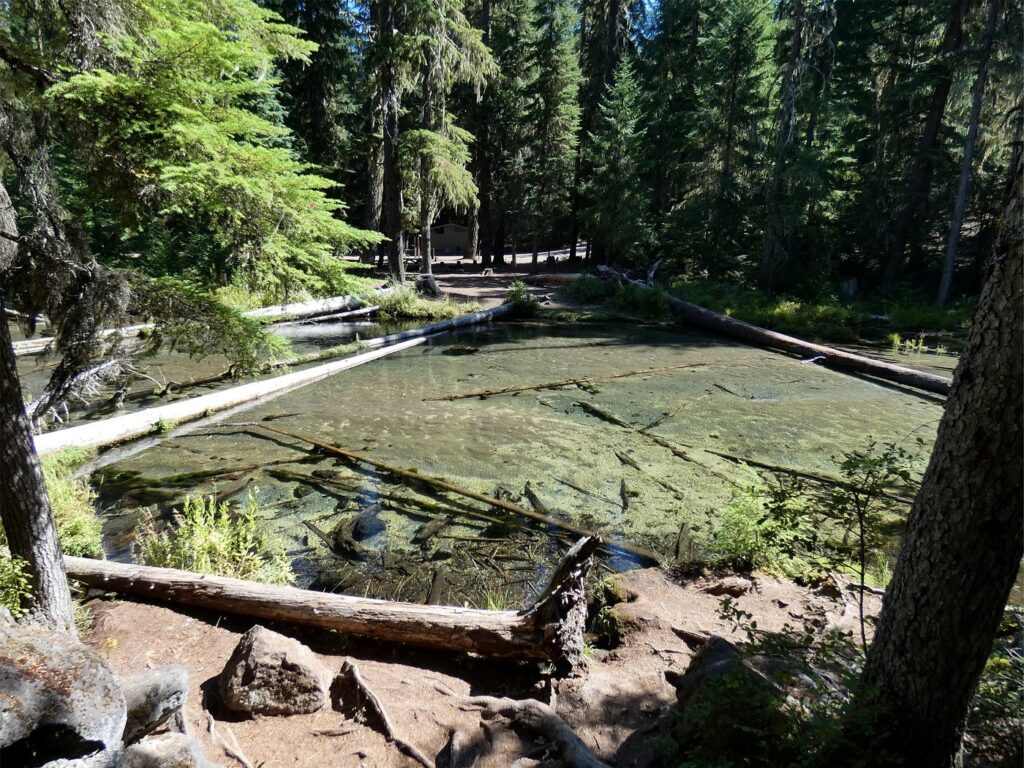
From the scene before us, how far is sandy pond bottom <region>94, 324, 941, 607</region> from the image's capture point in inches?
245

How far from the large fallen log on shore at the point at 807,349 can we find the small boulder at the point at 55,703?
11.1 m

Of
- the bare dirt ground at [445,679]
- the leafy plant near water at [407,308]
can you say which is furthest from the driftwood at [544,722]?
the leafy plant near water at [407,308]

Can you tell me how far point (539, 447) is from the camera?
31.3ft

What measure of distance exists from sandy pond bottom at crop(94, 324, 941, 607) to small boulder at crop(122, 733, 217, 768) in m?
2.63

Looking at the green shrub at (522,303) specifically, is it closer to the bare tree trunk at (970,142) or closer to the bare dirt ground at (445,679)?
the bare tree trunk at (970,142)

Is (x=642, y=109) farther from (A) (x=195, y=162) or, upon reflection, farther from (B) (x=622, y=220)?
(A) (x=195, y=162)

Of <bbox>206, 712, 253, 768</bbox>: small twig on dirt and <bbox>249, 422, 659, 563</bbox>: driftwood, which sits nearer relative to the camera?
<bbox>206, 712, 253, 768</bbox>: small twig on dirt

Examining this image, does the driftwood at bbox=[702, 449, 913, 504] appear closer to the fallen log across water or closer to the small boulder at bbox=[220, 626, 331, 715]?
the fallen log across water

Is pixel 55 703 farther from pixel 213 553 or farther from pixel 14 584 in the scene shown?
A: pixel 213 553

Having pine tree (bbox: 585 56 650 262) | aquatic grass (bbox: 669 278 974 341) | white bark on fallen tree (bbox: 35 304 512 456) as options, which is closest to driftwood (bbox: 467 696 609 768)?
white bark on fallen tree (bbox: 35 304 512 456)

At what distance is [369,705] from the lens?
3803 mm

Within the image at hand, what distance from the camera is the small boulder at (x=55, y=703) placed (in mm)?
2094

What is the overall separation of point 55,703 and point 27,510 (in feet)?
6.87

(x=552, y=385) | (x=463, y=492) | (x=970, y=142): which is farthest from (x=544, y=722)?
(x=970, y=142)
